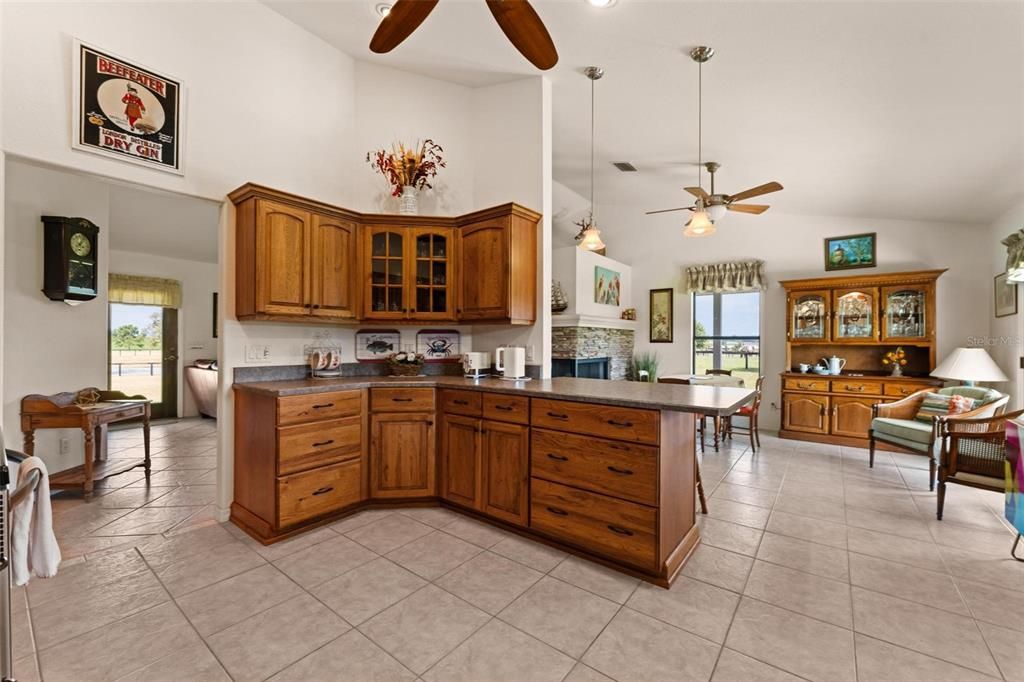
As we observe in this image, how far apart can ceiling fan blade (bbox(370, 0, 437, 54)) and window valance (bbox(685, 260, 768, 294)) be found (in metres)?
5.55

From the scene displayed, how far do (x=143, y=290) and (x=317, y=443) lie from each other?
5387mm

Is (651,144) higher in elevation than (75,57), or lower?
higher

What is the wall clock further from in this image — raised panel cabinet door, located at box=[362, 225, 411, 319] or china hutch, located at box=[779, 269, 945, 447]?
china hutch, located at box=[779, 269, 945, 447]

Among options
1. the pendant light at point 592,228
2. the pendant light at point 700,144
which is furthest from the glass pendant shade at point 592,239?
the pendant light at point 700,144

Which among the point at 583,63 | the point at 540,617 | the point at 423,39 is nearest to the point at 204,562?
the point at 540,617

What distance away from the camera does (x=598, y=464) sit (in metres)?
2.41

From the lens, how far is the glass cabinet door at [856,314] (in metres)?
5.34

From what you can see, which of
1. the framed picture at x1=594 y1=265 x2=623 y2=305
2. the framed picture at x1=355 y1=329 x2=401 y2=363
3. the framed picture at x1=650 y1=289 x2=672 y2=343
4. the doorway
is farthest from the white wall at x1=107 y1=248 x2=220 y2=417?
the framed picture at x1=650 y1=289 x2=672 y2=343

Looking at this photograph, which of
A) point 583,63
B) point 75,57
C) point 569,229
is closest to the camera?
point 75,57

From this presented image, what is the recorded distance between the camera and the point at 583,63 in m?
3.24

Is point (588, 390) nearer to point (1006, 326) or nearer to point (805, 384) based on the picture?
point (805, 384)

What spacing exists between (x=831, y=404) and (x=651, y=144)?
150 inches

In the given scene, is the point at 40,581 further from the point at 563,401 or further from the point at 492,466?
the point at 563,401
